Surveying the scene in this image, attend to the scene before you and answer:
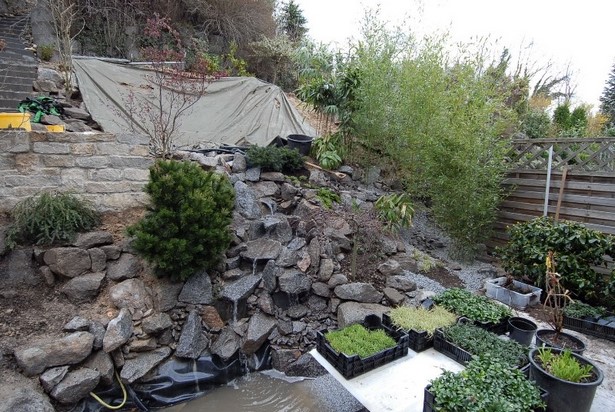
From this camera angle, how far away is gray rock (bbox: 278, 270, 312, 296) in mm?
3264

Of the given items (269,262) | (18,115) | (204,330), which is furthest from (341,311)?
(18,115)

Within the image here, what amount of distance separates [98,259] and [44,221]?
58cm

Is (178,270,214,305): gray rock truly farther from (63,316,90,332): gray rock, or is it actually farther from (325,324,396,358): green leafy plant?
(325,324,396,358): green leafy plant

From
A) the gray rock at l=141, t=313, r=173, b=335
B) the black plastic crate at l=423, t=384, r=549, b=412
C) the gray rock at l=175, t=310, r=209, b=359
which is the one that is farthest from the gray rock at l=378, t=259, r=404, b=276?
the gray rock at l=141, t=313, r=173, b=335

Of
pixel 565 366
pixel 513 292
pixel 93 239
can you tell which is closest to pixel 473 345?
pixel 565 366

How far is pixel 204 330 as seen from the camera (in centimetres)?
305

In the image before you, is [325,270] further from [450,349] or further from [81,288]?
[81,288]

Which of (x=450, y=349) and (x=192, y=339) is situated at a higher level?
(x=450, y=349)

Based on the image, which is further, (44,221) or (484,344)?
(44,221)

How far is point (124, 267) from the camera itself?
3137 mm

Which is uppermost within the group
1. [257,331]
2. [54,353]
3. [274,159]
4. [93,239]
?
[274,159]

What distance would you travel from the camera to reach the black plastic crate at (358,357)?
2268mm

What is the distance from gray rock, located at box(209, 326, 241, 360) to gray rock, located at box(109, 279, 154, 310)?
661 millimetres

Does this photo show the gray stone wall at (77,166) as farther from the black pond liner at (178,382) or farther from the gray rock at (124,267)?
the black pond liner at (178,382)
